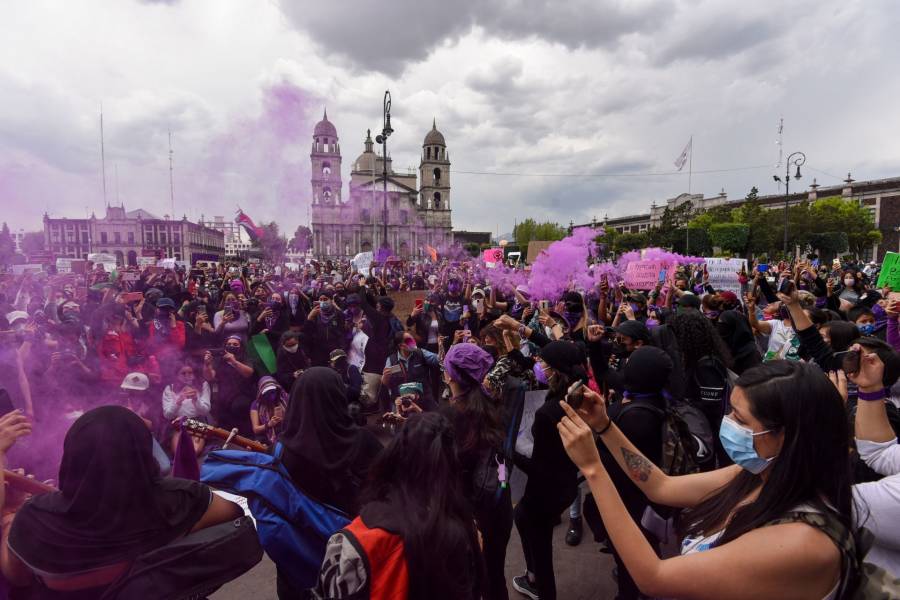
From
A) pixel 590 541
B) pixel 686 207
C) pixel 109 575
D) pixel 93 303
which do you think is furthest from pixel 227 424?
pixel 686 207

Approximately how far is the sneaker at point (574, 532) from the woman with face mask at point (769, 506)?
246 cm

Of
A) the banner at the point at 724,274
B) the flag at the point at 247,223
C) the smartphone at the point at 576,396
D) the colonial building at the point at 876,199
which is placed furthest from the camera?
the colonial building at the point at 876,199

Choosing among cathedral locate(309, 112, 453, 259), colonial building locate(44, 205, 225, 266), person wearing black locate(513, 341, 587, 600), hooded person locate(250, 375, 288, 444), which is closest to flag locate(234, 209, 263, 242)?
hooded person locate(250, 375, 288, 444)

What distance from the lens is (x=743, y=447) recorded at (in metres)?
1.57

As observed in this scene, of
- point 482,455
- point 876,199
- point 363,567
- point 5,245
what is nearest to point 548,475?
point 482,455

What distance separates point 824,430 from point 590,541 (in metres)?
3.05

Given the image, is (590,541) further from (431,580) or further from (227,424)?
(227,424)

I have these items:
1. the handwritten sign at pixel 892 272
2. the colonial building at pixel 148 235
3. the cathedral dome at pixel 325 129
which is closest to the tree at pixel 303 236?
the cathedral dome at pixel 325 129

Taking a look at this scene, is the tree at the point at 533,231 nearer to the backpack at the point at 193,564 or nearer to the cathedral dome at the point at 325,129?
the cathedral dome at the point at 325,129

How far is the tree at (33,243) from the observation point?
1653cm

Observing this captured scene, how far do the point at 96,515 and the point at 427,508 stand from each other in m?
1.20

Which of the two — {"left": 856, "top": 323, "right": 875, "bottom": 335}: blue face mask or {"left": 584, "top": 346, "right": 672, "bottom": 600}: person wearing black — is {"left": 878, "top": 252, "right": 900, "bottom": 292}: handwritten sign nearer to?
{"left": 856, "top": 323, "right": 875, "bottom": 335}: blue face mask

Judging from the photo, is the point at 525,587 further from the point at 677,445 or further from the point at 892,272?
the point at 892,272

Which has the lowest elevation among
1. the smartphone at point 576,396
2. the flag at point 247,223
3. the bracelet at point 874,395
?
the bracelet at point 874,395
